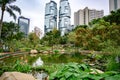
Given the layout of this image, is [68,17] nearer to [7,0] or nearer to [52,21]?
[52,21]

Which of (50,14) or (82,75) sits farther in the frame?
(50,14)

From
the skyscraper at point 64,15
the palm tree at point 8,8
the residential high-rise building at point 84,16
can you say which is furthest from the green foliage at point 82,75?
the skyscraper at point 64,15

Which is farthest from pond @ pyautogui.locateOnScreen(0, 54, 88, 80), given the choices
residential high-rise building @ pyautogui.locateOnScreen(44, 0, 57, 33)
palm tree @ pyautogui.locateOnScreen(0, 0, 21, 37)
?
residential high-rise building @ pyautogui.locateOnScreen(44, 0, 57, 33)

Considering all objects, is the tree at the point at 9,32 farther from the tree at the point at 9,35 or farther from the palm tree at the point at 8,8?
the palm tree at the point at 8,8

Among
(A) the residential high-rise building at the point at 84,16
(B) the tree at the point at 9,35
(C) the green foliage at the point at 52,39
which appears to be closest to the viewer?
(B) the tree at the point at 9,35

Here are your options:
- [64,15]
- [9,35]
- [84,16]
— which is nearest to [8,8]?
[9,35]

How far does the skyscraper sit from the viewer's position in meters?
102

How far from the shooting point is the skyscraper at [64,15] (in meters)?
102

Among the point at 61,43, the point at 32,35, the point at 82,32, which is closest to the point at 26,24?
the point at 61,43

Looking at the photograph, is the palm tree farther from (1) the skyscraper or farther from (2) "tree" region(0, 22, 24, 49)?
(1) the skyscraper

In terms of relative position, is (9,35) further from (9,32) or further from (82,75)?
(82,75)

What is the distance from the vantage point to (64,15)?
107 metres

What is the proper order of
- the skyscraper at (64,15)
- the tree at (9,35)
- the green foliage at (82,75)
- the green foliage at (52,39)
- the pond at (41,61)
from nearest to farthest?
1. the green foliage at (82,75)
2. the pond at (41,61)
3. the tree at (9,35)
4. the green foliage at (52,39)
5. the skyscraper at (64,15)

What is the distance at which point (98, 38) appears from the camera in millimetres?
29516
